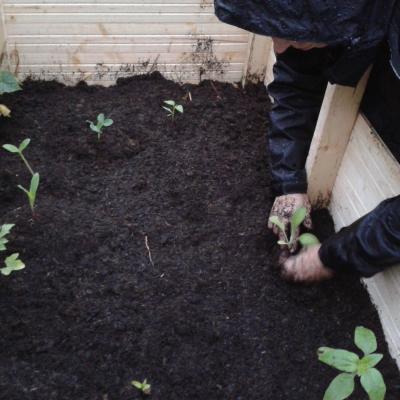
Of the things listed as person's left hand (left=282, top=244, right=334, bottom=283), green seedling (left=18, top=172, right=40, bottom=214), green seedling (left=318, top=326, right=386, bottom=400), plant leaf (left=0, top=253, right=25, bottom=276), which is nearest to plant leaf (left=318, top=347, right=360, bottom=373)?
green seedling (left=318, top=326, right=386, bottom=400)

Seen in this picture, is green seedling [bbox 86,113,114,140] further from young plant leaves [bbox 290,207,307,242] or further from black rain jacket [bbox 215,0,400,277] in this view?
young plant leaves [bbox 290,207,307,242]

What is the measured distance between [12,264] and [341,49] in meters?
1.11

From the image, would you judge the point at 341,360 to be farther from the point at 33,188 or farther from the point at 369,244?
the point at 33,188

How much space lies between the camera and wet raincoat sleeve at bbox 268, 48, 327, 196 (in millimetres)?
1936

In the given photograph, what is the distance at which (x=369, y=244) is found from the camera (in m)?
1.51

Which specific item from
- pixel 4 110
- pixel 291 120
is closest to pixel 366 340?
pixel 291 120

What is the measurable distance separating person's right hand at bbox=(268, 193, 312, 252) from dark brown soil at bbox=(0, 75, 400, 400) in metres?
0.06

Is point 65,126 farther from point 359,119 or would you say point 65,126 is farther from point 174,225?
point 359,119

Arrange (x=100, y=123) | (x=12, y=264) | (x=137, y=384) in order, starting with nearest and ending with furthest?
(x=137, y=384) → (x=12, y=264) → (x=100, y=123)

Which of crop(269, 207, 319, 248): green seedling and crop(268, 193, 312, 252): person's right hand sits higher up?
crop(269, 207, 319, 248): green seedling

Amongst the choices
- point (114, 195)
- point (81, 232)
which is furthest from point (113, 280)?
point (114, 195)

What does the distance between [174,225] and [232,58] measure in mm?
1048

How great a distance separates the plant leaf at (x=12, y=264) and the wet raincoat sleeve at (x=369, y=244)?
0.88 metres

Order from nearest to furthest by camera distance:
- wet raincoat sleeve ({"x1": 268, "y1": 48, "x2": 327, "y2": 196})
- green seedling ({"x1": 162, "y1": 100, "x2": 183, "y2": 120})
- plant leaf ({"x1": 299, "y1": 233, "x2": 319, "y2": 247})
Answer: plant leaf ({"x1": 299, "y1": 233, "x2": 319, "y2": 247})
wet raincoat sleeve ({"x1": 268, "y1": 48, "x2": 327, "y2": 196})
green seedling ({"x1": 162, "y1": 100, "x2": 183, "y2": 120})
